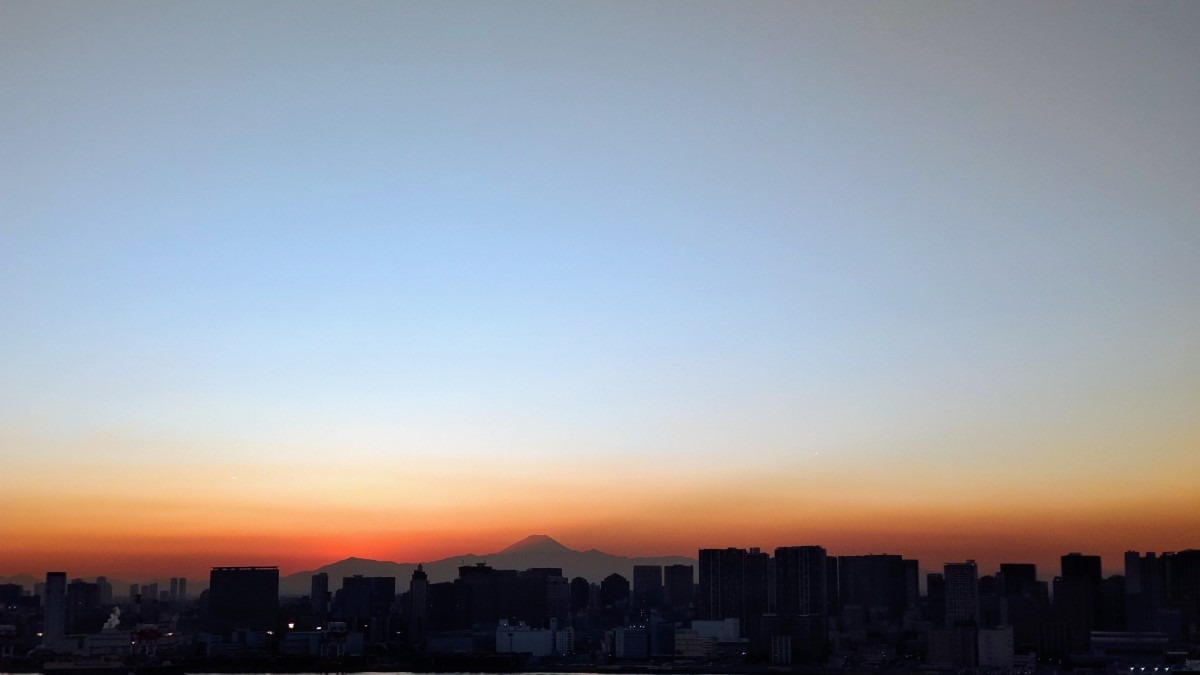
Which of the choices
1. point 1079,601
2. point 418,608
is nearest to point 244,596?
point 418,608

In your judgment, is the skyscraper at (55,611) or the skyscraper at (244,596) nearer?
the skyscraper at (55,611)

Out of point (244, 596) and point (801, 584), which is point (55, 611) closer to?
point (244, 596)

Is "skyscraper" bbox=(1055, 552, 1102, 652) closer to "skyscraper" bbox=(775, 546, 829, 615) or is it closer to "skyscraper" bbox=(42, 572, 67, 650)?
"skyscraper" bbox=(775, 546, 829, 615)

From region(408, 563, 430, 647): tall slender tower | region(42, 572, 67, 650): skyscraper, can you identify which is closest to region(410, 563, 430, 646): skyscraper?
region(408, 563, 430, 647): tall slender tower

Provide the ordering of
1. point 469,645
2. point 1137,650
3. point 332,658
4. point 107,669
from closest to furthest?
point 107,669
point 1137,650
point 332,658
point 469,645

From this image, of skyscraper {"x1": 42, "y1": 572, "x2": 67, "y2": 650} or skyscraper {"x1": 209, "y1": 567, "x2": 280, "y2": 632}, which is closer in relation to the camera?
skyscraper {"x1": 42, "y1": 572, "x2": 67, "y2": 650}

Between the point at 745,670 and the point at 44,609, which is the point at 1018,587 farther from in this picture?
the point at 44,609

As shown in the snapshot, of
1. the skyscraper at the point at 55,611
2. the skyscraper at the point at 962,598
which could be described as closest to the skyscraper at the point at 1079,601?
the skyscraper at the point at 962,598

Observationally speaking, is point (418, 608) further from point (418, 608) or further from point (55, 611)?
point (55, 611)

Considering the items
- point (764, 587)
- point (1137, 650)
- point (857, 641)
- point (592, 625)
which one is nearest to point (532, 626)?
point (592, 625)

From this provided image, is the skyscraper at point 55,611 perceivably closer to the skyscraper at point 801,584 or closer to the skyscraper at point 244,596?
the skyscraper at point 244,596

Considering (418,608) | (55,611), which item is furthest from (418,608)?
(55,611)
